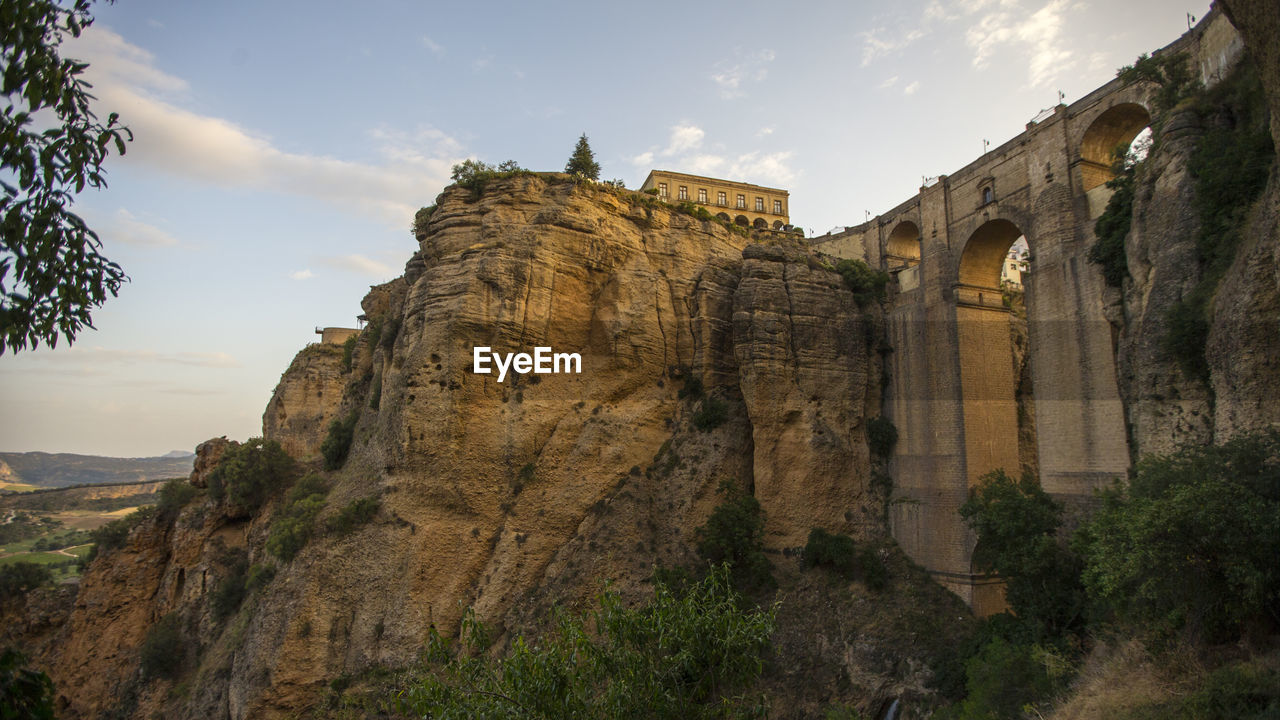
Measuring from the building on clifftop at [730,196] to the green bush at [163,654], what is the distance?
117ft

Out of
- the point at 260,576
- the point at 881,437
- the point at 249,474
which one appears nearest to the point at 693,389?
the point at 881,437

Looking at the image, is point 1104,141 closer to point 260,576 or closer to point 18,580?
point 260,576

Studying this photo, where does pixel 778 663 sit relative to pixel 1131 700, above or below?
below

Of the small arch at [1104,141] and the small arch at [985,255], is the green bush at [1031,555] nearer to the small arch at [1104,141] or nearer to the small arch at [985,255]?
the small arch at [985,255]

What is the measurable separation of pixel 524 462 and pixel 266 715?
12526mm

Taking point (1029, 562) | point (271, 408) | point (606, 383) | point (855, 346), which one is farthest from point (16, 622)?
point (1029, 562)

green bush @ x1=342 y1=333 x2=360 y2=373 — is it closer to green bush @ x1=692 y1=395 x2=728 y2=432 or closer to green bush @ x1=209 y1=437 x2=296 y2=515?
green bush @ x1=209 y1=437 x2=296 y2=515

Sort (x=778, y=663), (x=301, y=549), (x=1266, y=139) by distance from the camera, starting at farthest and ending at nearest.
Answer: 1. (x=301, y=549)
2. (x=778, y=663)
3. (x=1266, y=139)

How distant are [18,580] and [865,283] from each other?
4532 cm

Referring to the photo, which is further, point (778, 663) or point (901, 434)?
point (901, 434)

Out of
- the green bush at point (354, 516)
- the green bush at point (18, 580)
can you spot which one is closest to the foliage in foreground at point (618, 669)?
the green bush at point (354, 516)

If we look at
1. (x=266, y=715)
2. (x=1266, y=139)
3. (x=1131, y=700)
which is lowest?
(x=266, y=715)

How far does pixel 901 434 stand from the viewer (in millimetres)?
30578

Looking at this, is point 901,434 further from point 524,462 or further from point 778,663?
point 524,462
